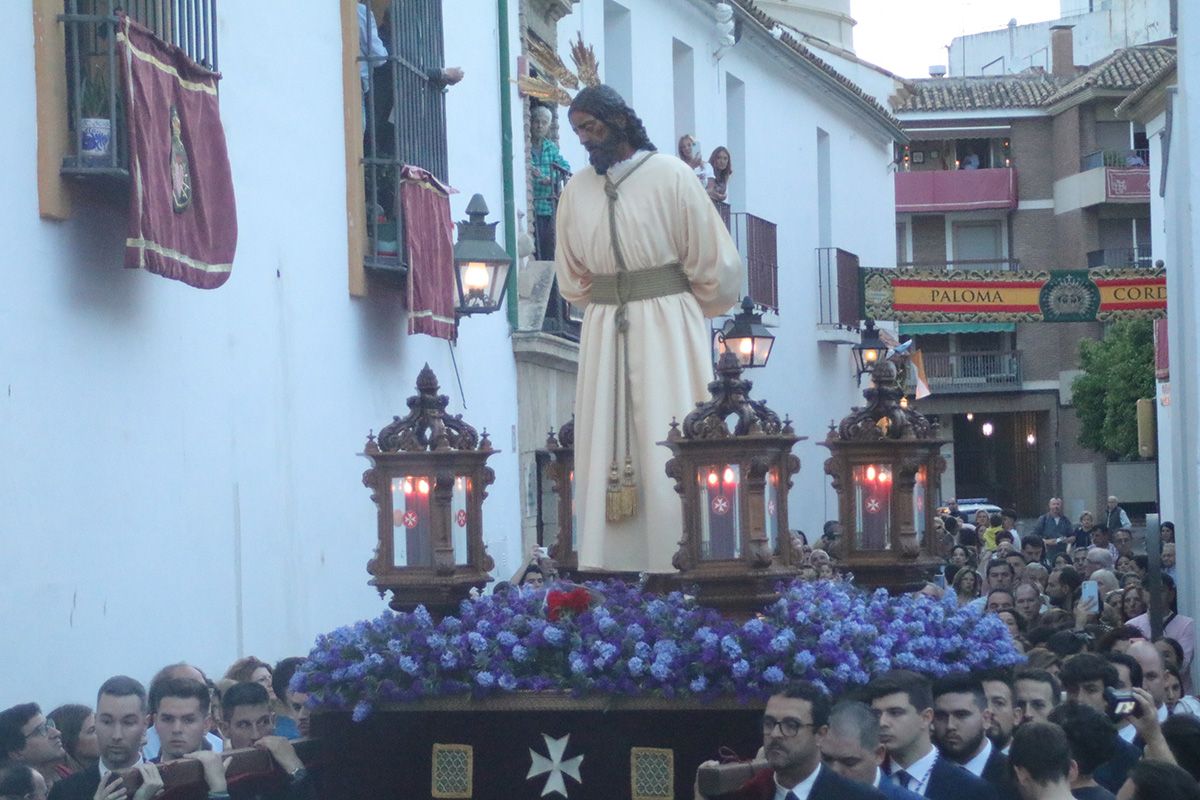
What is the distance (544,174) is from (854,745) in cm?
1007

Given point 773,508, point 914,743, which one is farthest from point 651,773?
point 773,508

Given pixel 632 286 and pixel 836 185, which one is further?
pixel 836 185

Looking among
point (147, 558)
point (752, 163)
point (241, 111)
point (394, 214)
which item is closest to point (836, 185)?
point (752, 163)

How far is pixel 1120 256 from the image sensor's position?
40.0m

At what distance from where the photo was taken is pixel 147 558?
784 cm

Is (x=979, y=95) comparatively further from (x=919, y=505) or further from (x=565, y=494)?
(x=565, y=494)

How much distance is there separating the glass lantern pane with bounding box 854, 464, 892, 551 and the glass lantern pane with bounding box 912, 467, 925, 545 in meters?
0.10

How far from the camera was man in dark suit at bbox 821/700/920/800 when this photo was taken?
4648mm

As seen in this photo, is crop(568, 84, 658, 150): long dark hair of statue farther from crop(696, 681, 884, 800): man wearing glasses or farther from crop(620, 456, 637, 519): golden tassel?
crop(696, 681, 884, 800): man wearing glasses

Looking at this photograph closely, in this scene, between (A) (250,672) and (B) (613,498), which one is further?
(A) (250,672)

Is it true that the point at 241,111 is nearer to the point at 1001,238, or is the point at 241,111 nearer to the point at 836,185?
the point at 836,185

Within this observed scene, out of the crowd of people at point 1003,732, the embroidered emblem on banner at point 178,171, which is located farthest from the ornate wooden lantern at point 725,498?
the embroidered emblem on banner at point 178,171

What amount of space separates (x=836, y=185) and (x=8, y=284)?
18768mm

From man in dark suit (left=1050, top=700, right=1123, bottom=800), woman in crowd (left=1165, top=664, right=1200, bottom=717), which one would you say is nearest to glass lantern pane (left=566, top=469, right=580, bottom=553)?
man in dark suit (left=1050, top=700, right=1123, bottom=800)
